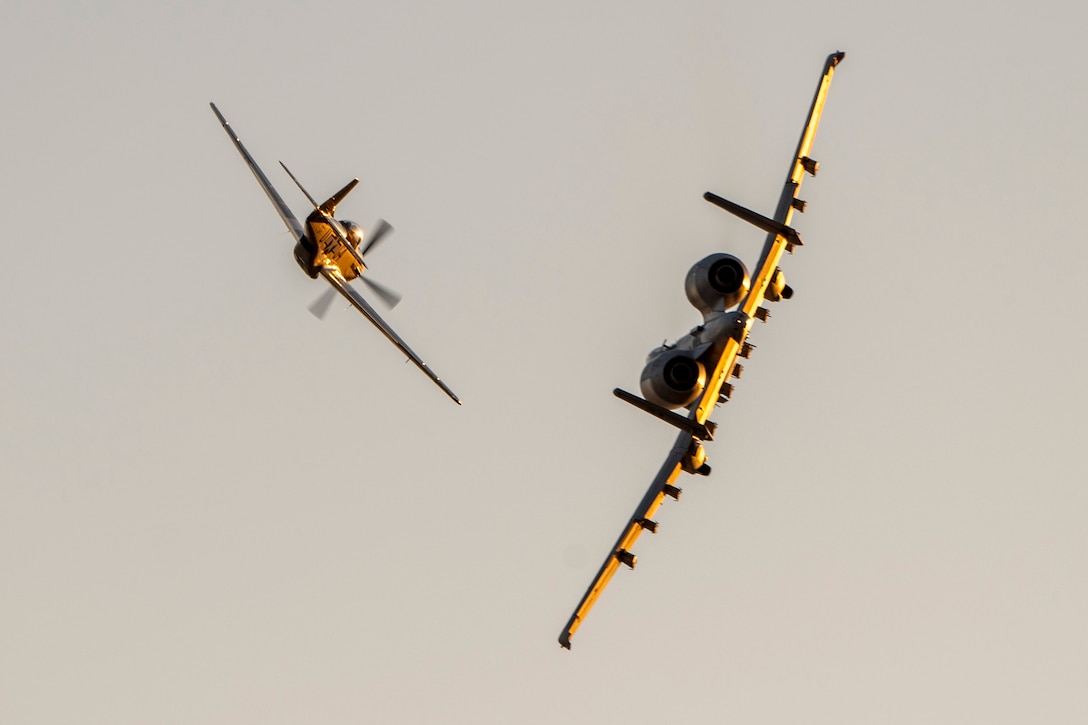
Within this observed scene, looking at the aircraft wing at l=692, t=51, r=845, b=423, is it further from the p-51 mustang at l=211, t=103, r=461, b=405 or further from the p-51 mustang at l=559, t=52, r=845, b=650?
the p-51 mustang at l=211, t=103, r=461, b=405

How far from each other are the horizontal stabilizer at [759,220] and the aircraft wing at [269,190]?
3154cm

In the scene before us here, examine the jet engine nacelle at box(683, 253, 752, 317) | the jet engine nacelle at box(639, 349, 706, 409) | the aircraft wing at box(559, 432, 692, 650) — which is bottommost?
the aircraft wing at box(559, 432, 692, 650)

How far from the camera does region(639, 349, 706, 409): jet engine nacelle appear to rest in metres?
56.8

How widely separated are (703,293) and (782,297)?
3394mm

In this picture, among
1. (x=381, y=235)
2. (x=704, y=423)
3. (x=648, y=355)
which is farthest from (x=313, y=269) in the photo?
(x=704, y=423)

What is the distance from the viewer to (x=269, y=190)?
274 feet

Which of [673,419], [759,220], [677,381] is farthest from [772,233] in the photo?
[673,419]

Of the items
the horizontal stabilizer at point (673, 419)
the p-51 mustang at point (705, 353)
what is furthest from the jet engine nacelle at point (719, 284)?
the horizontal stabilizer at point (673, 419)

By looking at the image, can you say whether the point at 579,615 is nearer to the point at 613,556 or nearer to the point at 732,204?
the point at 613,556

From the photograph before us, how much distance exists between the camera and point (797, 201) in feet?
201

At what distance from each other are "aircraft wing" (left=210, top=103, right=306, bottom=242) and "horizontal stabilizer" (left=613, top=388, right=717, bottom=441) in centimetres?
3414

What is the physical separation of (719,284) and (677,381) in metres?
4.03

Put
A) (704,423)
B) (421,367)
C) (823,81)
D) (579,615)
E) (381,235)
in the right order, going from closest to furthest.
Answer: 1. (704,423)
2. (579,615)
3. (823,81)
4. (421,367)
5. (381,235)

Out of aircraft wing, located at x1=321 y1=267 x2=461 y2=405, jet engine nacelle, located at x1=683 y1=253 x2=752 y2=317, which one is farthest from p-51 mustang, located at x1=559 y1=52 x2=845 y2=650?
aircraft wing, located at x1=321 y1=267 x2=461 y2=405
